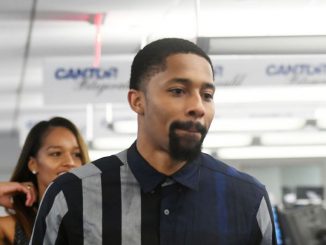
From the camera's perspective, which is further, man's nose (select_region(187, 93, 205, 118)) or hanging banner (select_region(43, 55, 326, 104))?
hanging banner (select_region(43, 55, 326, 104))

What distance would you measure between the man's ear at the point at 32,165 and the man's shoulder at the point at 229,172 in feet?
5.33

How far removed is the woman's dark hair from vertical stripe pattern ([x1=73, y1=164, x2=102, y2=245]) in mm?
1402

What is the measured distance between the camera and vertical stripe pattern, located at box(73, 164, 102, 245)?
1863 millimetres

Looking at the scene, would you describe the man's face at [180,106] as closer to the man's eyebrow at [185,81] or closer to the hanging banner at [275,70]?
the man's eyebrow at [185,81]

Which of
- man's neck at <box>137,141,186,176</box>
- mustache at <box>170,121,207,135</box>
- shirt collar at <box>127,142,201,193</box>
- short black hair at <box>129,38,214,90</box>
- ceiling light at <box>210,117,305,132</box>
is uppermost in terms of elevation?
ceiling light at <box>210,117,305,132</box>

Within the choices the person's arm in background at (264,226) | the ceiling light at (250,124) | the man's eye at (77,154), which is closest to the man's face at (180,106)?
the person's arm in background at (264,226)

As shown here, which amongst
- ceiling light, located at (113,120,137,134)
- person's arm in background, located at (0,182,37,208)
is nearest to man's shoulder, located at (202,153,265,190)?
person's arm in background, located at (0,182,37,208)

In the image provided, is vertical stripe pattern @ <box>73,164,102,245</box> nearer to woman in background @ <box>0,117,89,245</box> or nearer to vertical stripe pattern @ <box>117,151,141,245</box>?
vertical stripe pattern @ <box>117,151,141,245</box>

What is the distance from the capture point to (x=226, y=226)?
186 cm

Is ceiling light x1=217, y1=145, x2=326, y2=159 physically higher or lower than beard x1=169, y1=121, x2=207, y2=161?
higher

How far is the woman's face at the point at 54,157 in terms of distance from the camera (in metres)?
3.41

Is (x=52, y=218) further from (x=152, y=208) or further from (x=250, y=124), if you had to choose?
(x=250, y=124)

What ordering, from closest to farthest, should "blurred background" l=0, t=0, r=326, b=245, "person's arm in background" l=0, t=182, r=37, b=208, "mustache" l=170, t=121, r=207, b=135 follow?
"mustache" l=170, t=121, r=207, b=135, "person's arm in background" l=0, t=182, r=37, b=208, "blurred background" l=0, t=0, r=326, b=245

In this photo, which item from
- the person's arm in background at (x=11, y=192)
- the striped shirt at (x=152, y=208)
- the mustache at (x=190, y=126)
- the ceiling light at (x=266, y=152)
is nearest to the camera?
the mustache at (x=190, y=126)
